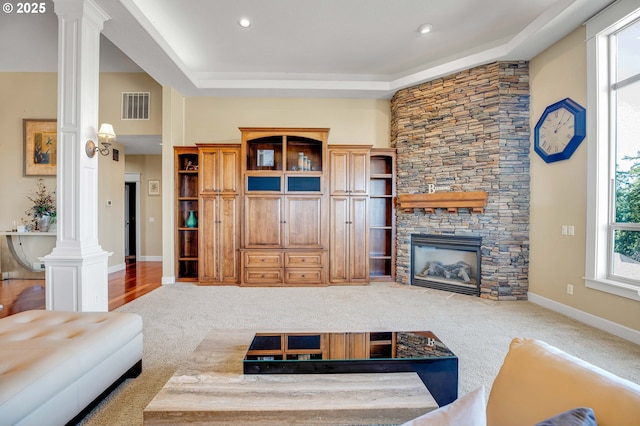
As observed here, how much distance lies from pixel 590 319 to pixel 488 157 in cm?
229

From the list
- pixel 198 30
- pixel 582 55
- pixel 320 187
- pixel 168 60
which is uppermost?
pixel 198 30

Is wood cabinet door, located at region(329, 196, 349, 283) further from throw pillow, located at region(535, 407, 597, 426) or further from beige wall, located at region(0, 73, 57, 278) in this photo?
beige wall, located at region(0, 73, 57, 278)

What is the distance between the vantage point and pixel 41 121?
542cm

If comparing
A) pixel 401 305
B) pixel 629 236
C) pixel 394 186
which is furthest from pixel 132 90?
pixel 629 236

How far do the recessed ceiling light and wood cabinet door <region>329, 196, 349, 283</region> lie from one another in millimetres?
2606

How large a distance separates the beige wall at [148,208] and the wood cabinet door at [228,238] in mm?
3861

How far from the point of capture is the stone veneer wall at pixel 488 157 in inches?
161

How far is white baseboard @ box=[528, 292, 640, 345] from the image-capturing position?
2739 mm

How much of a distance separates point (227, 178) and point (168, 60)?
1860 millimetres

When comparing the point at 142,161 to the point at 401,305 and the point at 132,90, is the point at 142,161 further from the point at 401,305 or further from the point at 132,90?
the point at 401,305

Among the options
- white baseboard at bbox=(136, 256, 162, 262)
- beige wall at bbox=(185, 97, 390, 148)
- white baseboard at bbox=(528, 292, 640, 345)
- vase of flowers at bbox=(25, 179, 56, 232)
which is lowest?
white baseboard at bbox=(136, 256, 162, 262)

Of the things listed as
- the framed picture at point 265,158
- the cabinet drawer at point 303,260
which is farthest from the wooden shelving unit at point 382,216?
the framed picture at point 265,158

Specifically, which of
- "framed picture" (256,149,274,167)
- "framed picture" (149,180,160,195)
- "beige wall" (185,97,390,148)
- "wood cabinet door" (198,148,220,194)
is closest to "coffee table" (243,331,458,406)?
"wood cabinet door" (198,148,220,194)

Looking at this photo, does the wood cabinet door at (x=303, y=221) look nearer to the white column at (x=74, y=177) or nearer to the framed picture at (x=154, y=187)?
the white column at (x=74, y=177)
